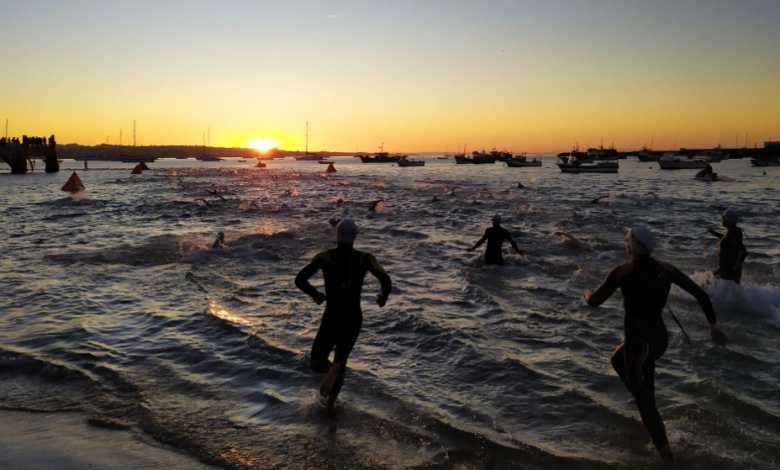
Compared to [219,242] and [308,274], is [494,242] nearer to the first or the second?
[308,274]

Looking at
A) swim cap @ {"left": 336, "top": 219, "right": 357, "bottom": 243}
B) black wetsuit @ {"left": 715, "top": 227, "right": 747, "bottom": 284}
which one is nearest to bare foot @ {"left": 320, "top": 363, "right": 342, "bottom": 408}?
swim cap @ {"left": 336, "top": 219, "right": 357, "bottom": 243}

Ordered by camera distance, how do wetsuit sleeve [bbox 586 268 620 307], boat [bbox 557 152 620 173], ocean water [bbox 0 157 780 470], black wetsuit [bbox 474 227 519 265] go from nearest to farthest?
wetsuit sleeve [bbox 586 268 620 307] < ocean water [bbox 0 157 780 470] < black wetsuit [bbox 474 227 519 265] < boat [bbox 557 152 620 173]

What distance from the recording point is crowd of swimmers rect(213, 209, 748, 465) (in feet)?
14.4

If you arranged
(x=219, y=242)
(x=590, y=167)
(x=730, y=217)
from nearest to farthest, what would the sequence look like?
(x=730, y=217) → (x=219, y=242) → (x=590, y=167)

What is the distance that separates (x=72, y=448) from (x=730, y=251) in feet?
33.9

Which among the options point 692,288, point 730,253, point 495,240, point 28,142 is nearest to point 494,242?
point 495,240

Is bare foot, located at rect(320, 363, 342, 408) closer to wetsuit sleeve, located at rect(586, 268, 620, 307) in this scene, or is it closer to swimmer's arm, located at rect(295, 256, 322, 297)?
swimmer's arm, located at rect(295, 256, 322, 297)

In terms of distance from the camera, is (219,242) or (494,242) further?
(219,242)

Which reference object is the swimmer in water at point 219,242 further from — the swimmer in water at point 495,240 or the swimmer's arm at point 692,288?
the swimmer's arm at point 692,288

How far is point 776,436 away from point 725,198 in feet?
123

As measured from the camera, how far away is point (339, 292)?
527 cm

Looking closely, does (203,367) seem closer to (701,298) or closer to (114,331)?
(114,331)

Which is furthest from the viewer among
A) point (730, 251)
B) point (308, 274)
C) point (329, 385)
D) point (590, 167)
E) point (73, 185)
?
→ point (590, 167)

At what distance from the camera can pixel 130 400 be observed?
5984mm
